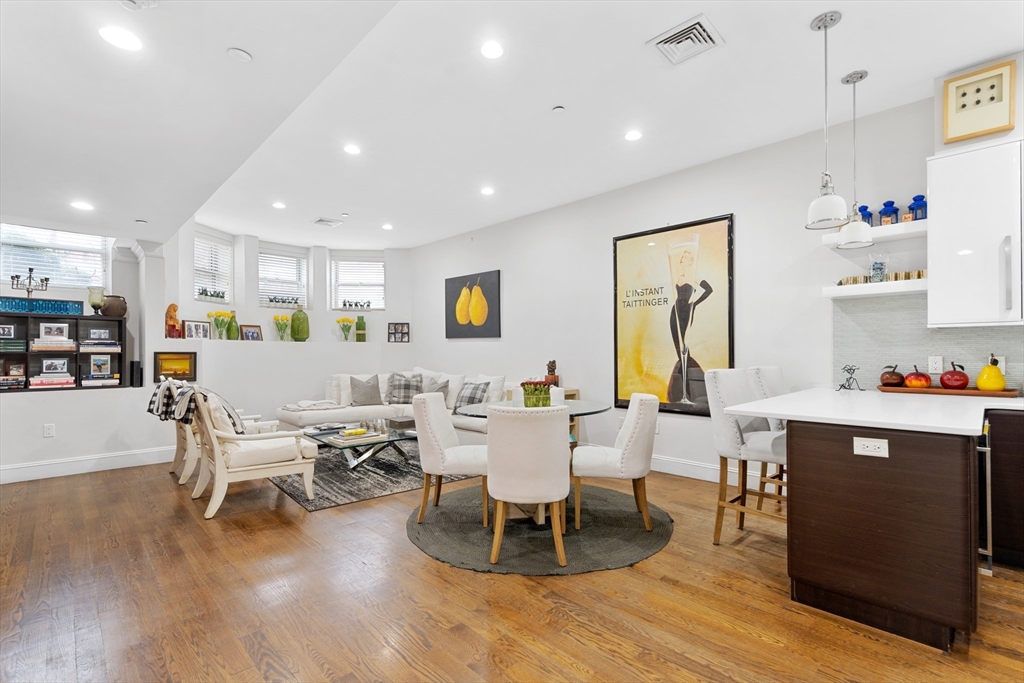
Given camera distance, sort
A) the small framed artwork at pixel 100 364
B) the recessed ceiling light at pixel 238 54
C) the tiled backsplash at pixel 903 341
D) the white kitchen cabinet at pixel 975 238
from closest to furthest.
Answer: the recessed ceiling light at pixel 238 54 < the white kitchen cabinet at pixel 975 238 < the tiled backsplash at pixel 903 341 < the small framed artwork at pixel 100 364

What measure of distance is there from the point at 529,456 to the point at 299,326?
544cm

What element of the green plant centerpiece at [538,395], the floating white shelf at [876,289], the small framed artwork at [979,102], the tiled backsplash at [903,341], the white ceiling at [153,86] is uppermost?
the small framed artwork at [979,102]

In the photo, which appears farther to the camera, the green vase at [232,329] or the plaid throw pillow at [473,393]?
the green vase at [232,329]

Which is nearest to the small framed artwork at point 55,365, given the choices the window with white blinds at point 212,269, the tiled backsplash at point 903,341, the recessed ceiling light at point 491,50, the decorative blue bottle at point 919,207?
the window with white blinds at point 212,269

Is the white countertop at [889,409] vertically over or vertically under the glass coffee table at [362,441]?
over

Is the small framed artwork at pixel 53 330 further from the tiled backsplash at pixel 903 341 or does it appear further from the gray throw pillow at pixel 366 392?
the tiled backsplash at pixel 903 341

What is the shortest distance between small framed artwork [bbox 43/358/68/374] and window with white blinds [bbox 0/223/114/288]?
80 cm

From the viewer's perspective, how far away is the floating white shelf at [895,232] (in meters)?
3.07

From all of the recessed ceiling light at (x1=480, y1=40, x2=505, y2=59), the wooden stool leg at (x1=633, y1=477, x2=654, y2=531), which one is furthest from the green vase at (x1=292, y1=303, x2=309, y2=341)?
the wooden stool leg at (x1=633, y1=477, x2=654, y2=531)

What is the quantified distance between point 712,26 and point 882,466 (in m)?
2.20

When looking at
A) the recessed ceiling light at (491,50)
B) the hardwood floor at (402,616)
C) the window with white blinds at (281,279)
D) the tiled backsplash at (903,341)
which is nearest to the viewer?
the hardwood floor at (402,616)

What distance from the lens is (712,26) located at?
2.46 m

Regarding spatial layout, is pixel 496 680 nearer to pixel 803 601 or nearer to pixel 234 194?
pixel 803 601

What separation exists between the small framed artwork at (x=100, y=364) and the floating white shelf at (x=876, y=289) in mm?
6725
